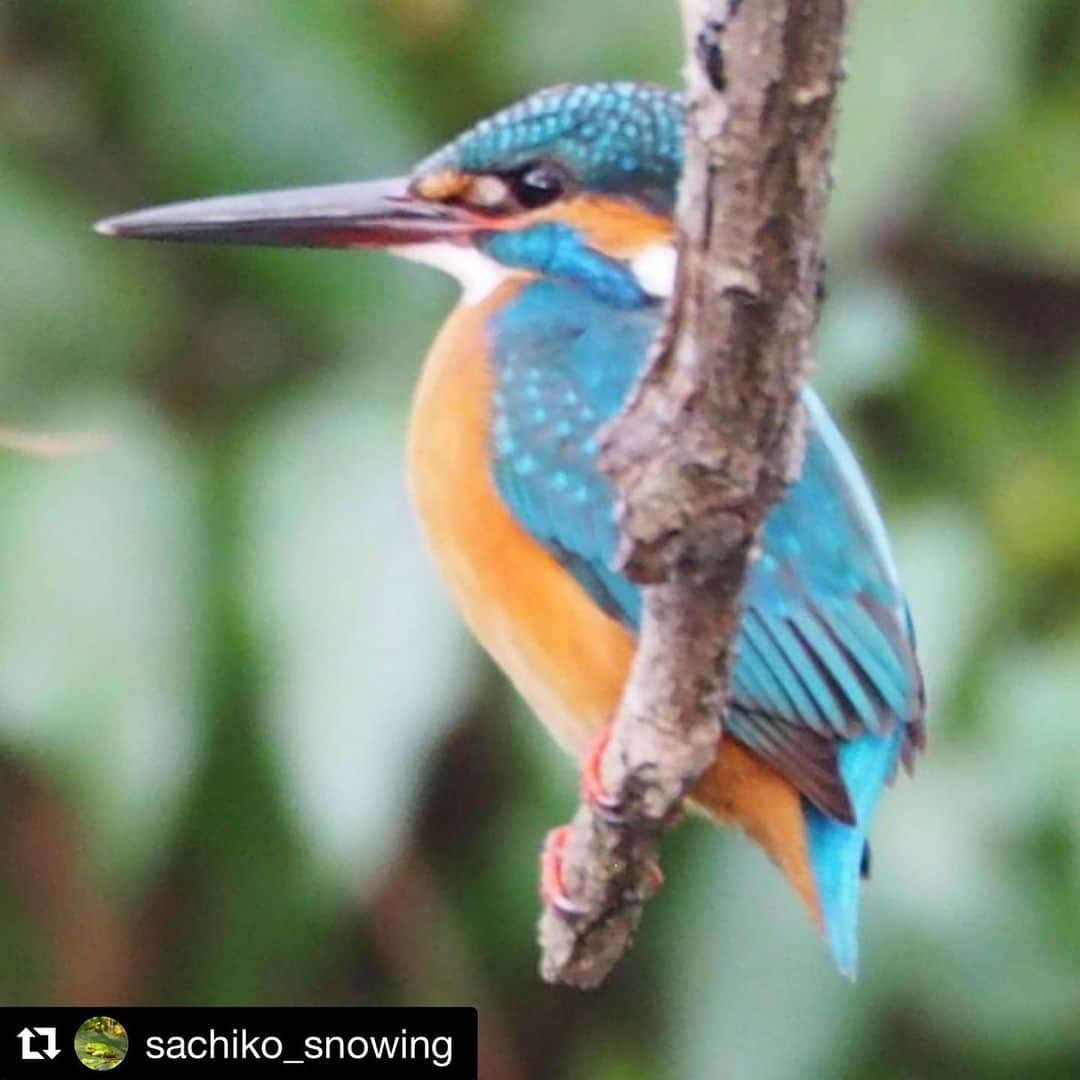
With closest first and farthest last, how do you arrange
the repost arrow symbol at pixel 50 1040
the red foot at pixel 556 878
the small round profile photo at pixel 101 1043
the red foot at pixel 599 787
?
the red foot at pixel 599 787 → the red foot at pixel 556 878 → the small round profile photo at pixel 101 1043 → the repost arrow symbol at pixel 50 1040

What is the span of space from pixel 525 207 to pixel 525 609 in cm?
38

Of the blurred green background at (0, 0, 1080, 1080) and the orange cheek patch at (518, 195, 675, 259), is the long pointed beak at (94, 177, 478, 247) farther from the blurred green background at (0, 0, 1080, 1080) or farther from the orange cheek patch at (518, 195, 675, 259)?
the blurred green background at (0, 0, 1080, 1080)

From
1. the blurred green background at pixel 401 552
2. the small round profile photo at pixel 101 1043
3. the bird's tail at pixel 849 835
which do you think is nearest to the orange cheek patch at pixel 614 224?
the blurred green background at pixel 401 552

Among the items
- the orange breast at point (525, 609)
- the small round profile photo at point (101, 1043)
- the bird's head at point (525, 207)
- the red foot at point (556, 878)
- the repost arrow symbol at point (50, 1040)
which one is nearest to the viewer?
the red foot at point (556, 878)

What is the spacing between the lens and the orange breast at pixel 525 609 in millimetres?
2055

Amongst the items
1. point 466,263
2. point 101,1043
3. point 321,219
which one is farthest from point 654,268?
point 101,1043

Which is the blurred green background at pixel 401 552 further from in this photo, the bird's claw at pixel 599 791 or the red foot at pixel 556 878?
the bird's claw at pixel 599 791

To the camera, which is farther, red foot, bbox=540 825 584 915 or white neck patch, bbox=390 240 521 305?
white neck patch, bbox=390 240 521 305

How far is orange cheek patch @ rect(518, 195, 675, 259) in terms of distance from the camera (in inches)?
86.0

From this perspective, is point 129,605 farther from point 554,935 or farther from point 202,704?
point 554,935

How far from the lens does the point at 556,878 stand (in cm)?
197

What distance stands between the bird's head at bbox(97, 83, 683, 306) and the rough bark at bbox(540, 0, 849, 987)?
2.17 ft

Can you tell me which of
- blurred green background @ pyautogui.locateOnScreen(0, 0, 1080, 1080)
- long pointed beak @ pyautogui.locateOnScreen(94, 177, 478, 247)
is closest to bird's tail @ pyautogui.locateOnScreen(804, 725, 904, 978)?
blurred green background @ pyautogui.locateOnScreen(0, 0, 1080, 1080)

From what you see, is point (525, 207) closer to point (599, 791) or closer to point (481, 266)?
→ point (481, 266)
